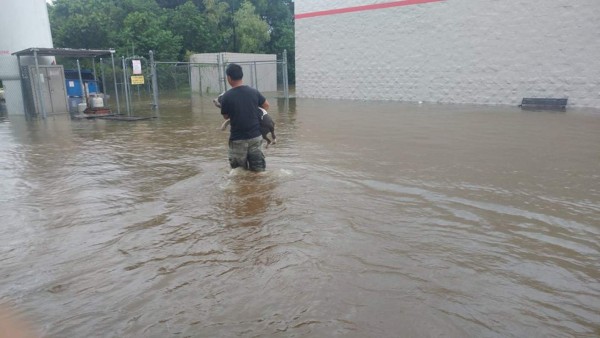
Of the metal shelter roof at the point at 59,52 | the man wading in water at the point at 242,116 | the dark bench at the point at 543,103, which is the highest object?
the metal shelter roof at the point at 59,52

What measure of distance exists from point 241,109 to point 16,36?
55.1 feet

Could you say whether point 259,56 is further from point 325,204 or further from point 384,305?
point 384,305

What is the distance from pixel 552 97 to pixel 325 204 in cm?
1599

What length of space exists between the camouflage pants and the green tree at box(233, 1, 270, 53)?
36.2 meters

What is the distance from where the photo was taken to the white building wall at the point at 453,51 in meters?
17.1

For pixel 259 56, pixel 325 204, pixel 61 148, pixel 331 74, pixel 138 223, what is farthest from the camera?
pixel 259 56

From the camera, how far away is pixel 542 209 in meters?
5.29

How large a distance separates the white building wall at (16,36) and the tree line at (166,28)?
531 inches

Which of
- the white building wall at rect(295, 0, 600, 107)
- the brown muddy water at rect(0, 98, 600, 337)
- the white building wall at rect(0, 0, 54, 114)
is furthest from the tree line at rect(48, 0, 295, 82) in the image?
the brown muddy water at rect(0, 98, 600, 337)

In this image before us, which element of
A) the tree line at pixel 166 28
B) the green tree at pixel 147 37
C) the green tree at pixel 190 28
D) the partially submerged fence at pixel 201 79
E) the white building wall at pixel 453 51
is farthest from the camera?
the green tree at pixel 190 28

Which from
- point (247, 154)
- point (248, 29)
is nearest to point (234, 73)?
point (247, 154)

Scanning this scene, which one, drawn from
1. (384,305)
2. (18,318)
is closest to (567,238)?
(384,305)

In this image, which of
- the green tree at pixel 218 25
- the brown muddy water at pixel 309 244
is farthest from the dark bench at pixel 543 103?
the green tree at pixel 218 25

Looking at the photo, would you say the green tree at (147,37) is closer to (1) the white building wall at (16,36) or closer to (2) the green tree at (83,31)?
(2) the green tree at (83,31)
